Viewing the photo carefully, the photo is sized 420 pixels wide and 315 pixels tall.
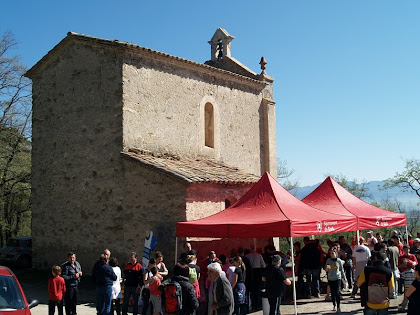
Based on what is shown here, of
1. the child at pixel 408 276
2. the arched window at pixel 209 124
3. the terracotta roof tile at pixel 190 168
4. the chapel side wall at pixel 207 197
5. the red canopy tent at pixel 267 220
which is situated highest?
the arched window at pixel 209 124

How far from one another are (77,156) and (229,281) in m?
8.77

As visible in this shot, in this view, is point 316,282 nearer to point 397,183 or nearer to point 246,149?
point 246,149

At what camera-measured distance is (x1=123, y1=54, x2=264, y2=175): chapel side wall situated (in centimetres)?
1527

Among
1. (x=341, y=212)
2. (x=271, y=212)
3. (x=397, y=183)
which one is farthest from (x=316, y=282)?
(x=397, y=183)

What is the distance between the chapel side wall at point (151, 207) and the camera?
43.8 ft

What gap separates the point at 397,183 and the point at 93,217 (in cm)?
2384

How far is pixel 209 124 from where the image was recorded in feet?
59.4

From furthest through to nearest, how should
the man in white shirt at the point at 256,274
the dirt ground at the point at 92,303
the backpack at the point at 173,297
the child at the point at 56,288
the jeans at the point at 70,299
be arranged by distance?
the man in white shirt at the point at 256,274 < the dirt ground at the point at 92,303 < the jeans at the point at 70,299 < the child at the point at 56,288 < the backpack at the point at 173,297

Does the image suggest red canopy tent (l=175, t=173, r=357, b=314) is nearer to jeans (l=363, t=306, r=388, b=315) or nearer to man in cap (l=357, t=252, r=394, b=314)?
man in cap (l=357, t=252, r=394, b=314)

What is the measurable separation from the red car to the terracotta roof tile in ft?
20.0

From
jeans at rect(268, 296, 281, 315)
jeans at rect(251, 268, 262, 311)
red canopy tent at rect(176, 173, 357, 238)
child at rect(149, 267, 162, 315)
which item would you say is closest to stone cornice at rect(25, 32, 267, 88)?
red canopy tent at rect(176, 173, 357, 238)

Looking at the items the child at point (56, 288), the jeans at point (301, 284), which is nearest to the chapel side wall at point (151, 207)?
the jeans at point (301, 284)

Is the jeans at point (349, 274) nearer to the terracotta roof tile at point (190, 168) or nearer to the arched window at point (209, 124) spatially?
the terracotta roof tile at point (190, 168)

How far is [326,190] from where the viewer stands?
15000 millimetres
